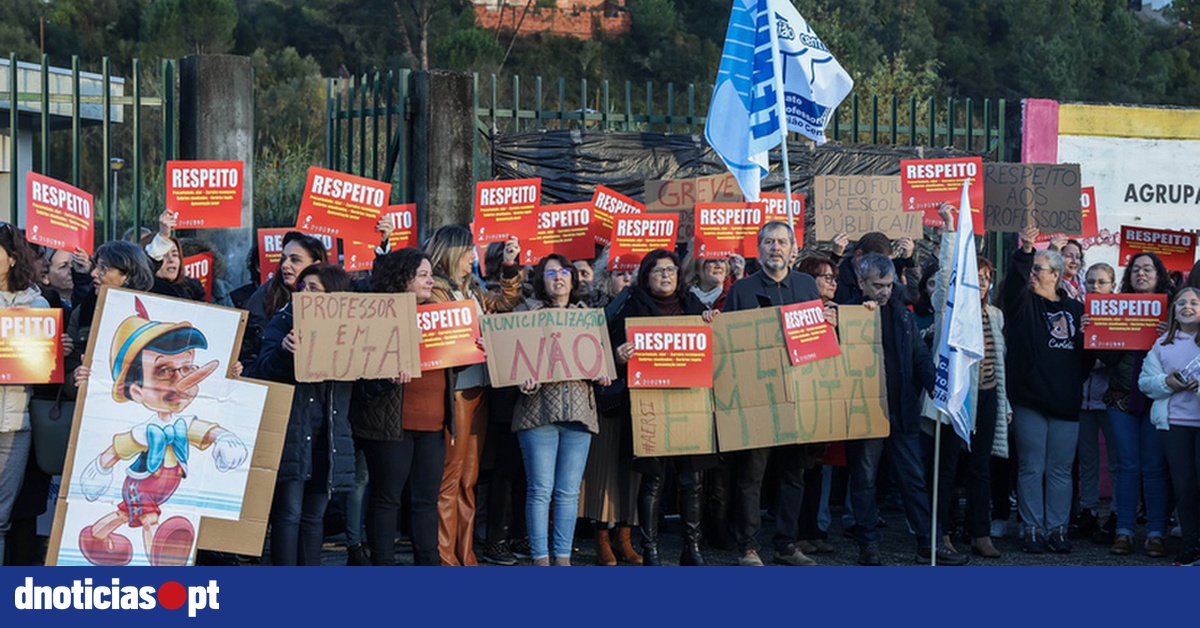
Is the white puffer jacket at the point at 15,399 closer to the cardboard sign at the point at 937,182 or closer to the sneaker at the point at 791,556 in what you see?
the sneaker at the point at 791,556

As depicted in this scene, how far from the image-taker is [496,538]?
28.3ft

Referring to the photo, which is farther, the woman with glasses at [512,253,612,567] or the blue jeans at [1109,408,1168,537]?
the blue jeans at [1109,408,1168,537]

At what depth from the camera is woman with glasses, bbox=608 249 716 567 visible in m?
8.30

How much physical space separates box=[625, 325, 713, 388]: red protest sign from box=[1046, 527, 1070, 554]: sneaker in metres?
2.57

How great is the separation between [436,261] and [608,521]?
180 cm

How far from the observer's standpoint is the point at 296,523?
727 cm

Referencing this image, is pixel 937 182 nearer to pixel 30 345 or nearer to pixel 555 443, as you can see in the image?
pixel 555 443

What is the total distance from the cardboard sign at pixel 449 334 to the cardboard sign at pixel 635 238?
173 centimetres

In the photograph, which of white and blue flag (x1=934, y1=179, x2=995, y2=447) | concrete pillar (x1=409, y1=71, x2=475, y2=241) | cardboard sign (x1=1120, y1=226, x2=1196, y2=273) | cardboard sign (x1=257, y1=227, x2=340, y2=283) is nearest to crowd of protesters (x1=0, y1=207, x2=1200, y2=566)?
cardboard sign (x1=257, y1=227, x2=340, y2=283)

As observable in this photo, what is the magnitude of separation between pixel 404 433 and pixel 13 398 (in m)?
1.82

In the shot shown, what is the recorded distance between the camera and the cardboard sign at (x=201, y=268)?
9031mm

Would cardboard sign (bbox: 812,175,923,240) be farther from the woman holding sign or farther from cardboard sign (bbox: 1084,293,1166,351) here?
the woman holding sign

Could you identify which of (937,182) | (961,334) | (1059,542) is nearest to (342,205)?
(961,334)

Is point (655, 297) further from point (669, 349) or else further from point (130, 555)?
point (130, 555)
